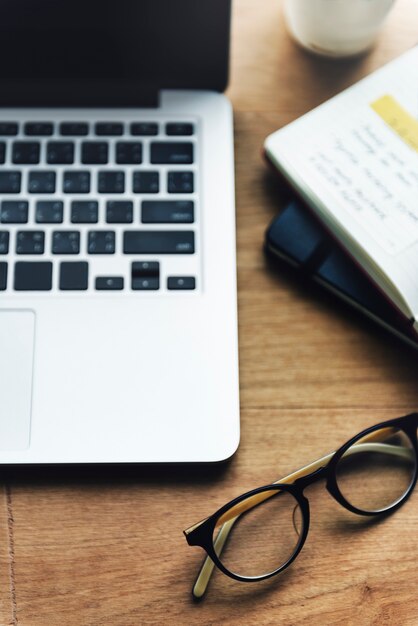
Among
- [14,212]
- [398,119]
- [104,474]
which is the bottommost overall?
[104,474]

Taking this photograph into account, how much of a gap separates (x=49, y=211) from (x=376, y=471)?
0.30 meters

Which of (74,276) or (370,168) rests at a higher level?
(370,168)

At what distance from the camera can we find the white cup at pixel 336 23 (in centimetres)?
53

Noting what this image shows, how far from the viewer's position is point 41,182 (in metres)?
0.53

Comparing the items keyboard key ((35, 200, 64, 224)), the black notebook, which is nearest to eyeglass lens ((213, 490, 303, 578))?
the black notebook

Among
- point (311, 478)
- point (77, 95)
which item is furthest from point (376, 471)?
point (77, 95)

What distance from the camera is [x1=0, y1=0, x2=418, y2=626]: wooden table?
0.49m

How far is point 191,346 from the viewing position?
502 millimetres

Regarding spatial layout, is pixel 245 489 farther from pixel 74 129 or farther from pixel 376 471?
pixel 74 129

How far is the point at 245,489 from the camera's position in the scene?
1.68 ft

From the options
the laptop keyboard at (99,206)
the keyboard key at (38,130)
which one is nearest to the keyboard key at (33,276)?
the laptop keyboard at (99,206)

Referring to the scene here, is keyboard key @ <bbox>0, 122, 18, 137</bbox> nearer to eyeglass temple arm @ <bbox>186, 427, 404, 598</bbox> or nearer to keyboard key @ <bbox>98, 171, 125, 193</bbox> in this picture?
keyboard key @ <bbox>98, 171, 125, 193</bbox>

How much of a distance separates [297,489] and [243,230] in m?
0.20

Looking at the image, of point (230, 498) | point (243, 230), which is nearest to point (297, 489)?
point (230, 498)
